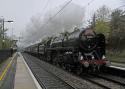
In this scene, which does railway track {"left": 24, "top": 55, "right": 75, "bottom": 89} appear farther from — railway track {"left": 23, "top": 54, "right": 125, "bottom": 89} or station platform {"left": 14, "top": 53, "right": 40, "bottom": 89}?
station platform {"left": 14, "top": 53, "right": 40, "bottom": 89}

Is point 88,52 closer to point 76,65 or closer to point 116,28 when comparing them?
point 76,65

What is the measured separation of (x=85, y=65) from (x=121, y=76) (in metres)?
2.52

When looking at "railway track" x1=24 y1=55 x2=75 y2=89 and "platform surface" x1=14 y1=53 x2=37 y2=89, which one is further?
"railway track" x1=24 y1=55 x2=75 y2=89

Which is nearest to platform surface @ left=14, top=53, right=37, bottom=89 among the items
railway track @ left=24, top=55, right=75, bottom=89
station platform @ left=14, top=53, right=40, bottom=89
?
station platform @ left=14, top=53, right=40, bottom=89

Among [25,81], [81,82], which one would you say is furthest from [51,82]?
[81,82]

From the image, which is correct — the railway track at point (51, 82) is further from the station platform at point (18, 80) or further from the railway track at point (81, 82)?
the station platform at point (18, 80)

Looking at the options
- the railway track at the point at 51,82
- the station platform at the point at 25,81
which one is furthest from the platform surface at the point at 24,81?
the railway track at the point at 51,82

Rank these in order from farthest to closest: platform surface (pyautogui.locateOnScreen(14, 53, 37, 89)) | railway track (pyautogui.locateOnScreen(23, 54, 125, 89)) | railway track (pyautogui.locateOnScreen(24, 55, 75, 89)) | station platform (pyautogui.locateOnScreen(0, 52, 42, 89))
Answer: railway track (pyautogui.locateOnScreen(24, 55, 75, 89)) → railway track (pyautogui.locateOnScreen(23, 54, 125, 89)) → station platform (pyautogui.locateOnScreen(0, 52, 42, 89)) → platform surface (pyautogui.locateOnScreen(14, 53, 37, 89))

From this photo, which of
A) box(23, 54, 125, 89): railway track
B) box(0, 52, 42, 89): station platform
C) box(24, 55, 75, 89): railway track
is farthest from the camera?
box(24, 55, 75, 89): railway track

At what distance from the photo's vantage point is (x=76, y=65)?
21.9 metres

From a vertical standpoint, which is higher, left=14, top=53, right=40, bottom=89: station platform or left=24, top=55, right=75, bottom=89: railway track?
left=14, top=53, right=40, bottom=89: station platform

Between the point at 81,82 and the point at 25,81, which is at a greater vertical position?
the point at 25,81

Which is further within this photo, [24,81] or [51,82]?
[51,82]

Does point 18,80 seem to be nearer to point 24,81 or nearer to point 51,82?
point 24,81
